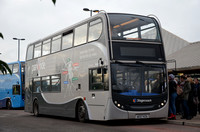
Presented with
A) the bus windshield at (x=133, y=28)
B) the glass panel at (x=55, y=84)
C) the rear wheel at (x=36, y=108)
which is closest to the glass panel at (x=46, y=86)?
the glass panel at (x=55, y=84)

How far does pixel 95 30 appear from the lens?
12297mm

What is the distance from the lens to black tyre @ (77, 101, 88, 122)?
41.1 feet

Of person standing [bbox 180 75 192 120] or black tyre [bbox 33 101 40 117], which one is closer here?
person standing [bbox 180 75 192 120]

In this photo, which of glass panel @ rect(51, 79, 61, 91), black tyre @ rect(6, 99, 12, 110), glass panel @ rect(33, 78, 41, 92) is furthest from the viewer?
black tyre @ rect(6, 99, 12, 110)

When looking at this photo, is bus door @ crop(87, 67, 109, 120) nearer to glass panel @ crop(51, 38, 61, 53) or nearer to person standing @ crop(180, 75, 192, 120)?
person standing @ crop(180, 75, 192, 120)

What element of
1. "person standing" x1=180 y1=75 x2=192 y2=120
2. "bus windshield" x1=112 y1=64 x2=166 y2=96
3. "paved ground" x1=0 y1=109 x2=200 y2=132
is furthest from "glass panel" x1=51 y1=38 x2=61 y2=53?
"person standing" x1=180 y1=75 x2=192 y2=120

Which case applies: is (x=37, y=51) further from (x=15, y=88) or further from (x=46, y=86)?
(x=15, y=88)

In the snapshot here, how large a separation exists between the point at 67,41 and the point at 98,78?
366 cm

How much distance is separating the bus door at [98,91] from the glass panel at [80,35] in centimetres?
154

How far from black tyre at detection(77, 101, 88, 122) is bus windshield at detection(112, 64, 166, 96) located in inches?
87.3

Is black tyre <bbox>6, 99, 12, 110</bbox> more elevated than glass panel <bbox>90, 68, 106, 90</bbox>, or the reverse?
glass panel <bbox>90, 68, 106, 90</bbox>


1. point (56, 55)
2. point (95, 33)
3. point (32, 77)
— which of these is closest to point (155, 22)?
point (95, 33)

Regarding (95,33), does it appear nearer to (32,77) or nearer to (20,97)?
(32,77)

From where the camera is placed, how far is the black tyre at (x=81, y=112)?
1252cm
